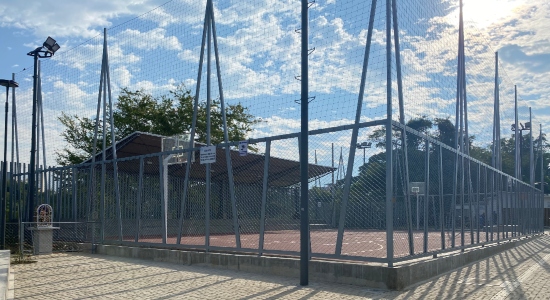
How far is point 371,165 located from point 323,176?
3.49 ft

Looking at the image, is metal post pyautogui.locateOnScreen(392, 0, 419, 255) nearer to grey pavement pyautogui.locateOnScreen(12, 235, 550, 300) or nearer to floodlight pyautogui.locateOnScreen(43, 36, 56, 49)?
grey pavement pyautogui.locateOnScreen(12, 235, 550, 300)

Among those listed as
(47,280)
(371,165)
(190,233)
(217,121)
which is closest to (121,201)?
(190,233)

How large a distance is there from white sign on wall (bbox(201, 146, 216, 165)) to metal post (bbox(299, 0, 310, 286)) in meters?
3.62

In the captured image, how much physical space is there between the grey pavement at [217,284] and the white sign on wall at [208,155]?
255cm

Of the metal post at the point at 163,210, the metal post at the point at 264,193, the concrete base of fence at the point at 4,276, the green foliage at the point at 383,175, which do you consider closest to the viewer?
the concrete base of fence at the point at 4,276

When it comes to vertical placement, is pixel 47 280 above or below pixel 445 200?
below

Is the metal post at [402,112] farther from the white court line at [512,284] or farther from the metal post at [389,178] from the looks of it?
the white court line at [512,284]

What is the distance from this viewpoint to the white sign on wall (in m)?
13.0

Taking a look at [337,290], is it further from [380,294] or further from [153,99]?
[153,99]

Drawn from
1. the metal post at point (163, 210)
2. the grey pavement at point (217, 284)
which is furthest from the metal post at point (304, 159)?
the metal post at point (163, 210)

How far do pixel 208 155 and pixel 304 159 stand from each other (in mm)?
4015

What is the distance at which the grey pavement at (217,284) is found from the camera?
887 cm

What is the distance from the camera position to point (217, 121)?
108ft

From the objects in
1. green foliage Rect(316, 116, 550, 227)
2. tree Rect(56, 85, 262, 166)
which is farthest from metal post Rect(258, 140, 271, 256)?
tree Rect(56, 85, 262, 166)
